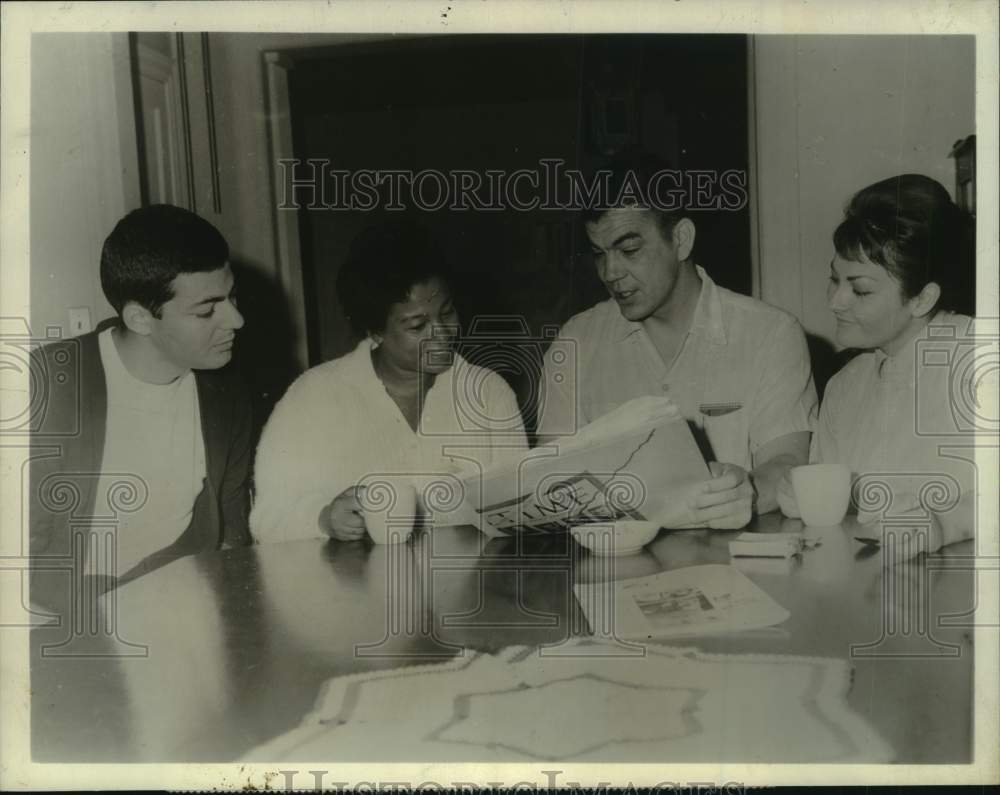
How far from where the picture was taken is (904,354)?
1312mm

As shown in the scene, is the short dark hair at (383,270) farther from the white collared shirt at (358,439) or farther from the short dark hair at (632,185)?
the short dark hair at (632,185)

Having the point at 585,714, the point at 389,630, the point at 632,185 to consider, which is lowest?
the point at 585,714

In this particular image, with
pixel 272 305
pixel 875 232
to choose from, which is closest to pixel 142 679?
pixel 272 305

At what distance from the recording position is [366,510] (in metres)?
1.31

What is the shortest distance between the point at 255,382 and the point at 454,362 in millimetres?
287

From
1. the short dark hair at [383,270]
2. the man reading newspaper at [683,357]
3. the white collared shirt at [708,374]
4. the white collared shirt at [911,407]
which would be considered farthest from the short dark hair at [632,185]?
the white collared shirt at [911,407]

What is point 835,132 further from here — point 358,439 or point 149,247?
point 149,247

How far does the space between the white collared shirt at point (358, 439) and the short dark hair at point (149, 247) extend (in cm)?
24

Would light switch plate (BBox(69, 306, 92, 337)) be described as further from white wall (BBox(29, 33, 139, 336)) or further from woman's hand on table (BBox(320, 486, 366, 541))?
woman's hand on table (BBox(320, 486, 366, 541))

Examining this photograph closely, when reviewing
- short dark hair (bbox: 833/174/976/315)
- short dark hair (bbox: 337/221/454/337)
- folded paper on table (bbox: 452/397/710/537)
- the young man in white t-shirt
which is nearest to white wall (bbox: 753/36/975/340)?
short dark hair (bbox: 833/174/976/315)

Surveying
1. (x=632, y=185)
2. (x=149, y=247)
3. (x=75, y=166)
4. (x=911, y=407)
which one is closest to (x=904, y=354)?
(x=911, y=407)

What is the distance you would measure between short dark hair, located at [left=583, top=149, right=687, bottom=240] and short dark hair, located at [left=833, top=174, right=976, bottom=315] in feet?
0.84

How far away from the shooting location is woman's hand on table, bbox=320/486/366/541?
1312 mm

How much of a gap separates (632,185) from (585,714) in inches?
29.0
